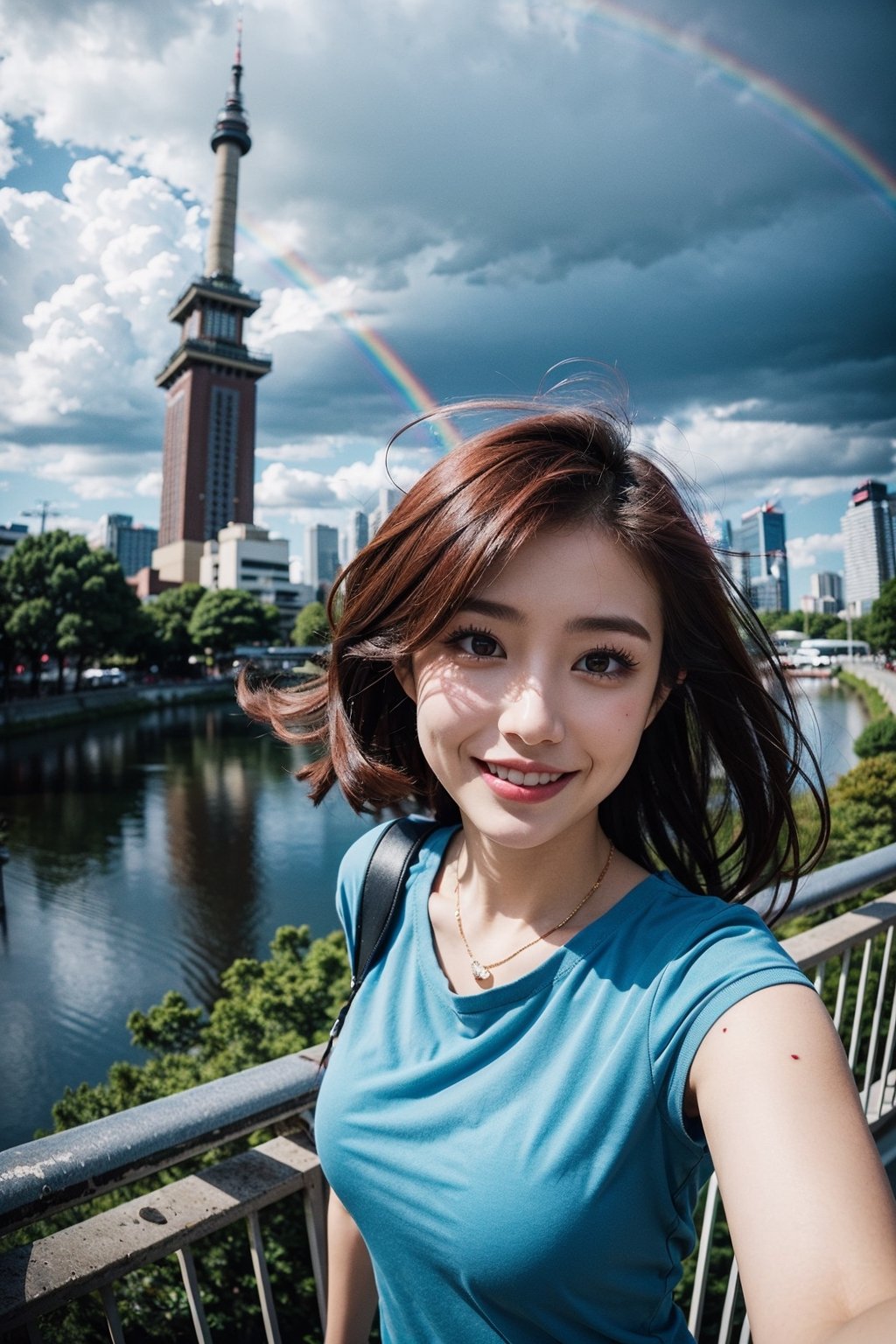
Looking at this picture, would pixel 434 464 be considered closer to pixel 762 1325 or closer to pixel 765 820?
pixel 765 820

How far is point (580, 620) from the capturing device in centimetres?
98

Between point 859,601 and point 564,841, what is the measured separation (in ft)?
181

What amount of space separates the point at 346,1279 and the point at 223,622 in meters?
52.0

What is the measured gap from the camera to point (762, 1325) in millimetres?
681

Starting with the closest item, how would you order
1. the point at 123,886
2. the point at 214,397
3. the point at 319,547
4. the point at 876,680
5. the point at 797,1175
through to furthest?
1. the point at 797,1175
2. the point at 123,886
3. the point at 876,680
4. the point at 214,397
5. the point at 319,547

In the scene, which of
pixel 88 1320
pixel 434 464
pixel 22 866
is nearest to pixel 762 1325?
pixel 434 464

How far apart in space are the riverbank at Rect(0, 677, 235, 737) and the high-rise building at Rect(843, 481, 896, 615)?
1337 inches

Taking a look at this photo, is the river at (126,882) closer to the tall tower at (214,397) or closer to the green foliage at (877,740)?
the green foliage at (877,740)

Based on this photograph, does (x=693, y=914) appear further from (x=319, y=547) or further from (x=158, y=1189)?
(x=319, y=547)

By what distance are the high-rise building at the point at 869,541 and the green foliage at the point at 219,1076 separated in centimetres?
4434

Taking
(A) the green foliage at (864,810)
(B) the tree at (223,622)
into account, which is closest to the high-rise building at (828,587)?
(B) the tree at (223,622)

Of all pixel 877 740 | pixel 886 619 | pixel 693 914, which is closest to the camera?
pixel 693 914

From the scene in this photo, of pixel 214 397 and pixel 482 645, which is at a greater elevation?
pixel 214 397

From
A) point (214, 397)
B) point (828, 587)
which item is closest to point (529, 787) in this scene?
point (214, 397)
